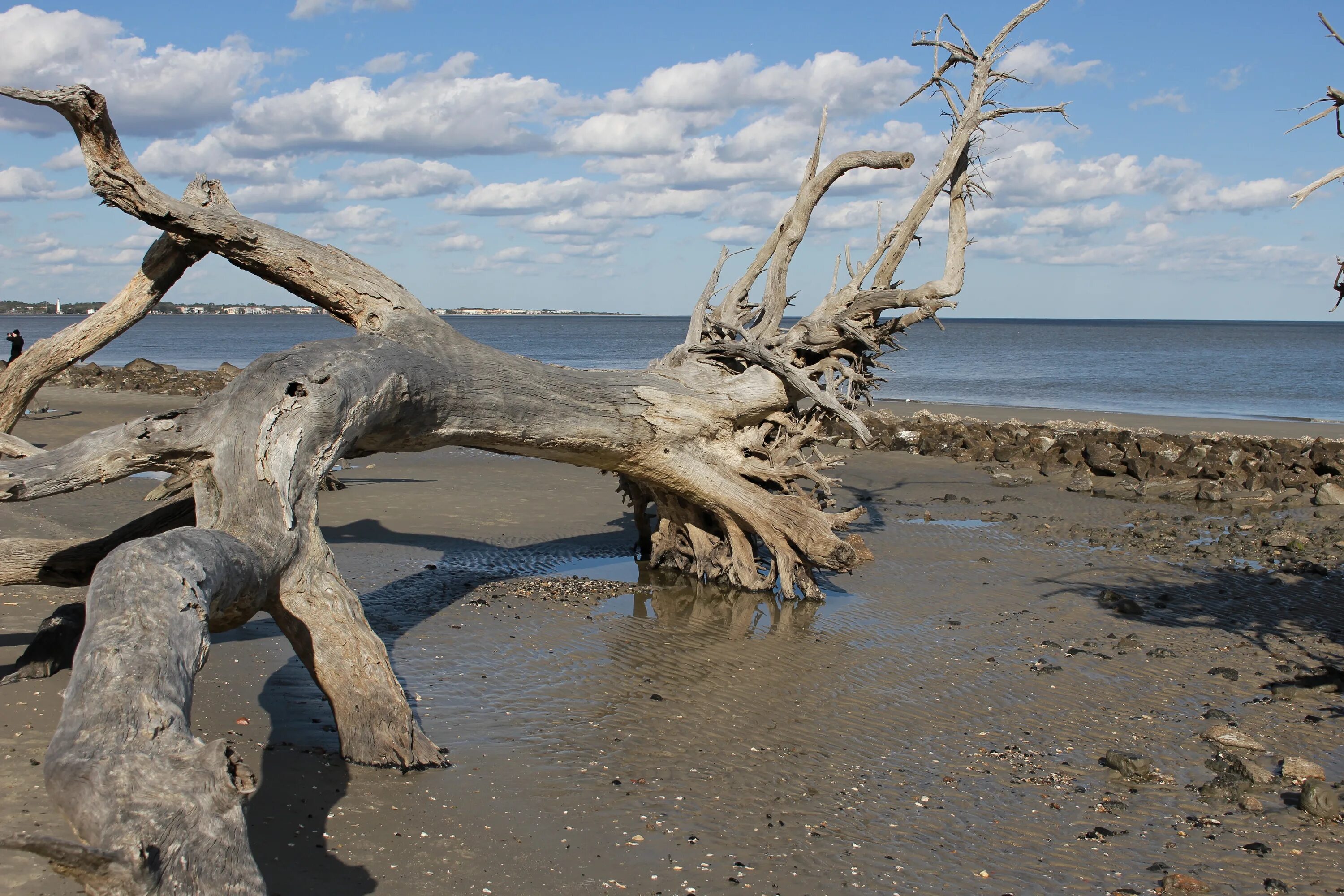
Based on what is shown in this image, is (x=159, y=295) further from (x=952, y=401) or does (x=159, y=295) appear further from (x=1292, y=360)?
(x=1292, y=360)

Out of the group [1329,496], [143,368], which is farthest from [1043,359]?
[1329,496]

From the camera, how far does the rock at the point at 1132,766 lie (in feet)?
18.1

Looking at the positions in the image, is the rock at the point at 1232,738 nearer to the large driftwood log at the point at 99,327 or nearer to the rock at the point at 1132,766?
the rock at the point at 1132,766

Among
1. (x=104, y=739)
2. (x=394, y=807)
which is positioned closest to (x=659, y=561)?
(x=394, y=807)

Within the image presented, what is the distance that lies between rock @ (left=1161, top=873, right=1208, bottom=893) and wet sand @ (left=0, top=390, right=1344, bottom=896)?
8 centimetres

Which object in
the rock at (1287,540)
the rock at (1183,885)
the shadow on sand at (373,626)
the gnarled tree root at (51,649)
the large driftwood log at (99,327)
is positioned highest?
the large driftwood log at (99,327)

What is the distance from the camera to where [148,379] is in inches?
1146

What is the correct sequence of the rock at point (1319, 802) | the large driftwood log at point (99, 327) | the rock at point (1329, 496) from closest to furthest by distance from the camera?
the rock at point (1319, 802) → the large driftwood log at point (99, 327) → the rock at point (1329, 496)

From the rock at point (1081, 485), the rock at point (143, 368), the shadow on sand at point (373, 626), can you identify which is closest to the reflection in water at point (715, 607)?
the shadow on sand at point (373, 626)

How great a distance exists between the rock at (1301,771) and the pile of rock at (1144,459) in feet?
30.3

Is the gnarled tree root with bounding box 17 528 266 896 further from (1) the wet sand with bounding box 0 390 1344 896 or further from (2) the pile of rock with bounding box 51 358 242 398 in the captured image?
(2) the pile of rock with bounding box 51 358 242 398

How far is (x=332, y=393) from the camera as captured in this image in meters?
5.72

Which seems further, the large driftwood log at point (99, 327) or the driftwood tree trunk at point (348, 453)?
the large driftwood log at point (99, 327)

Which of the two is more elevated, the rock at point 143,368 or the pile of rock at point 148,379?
the rock at point 143,368
